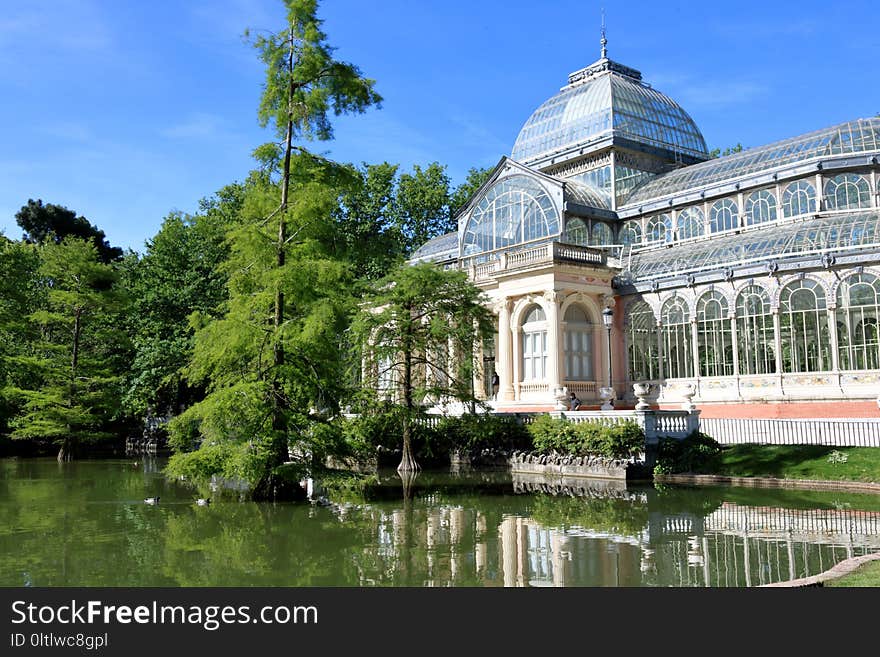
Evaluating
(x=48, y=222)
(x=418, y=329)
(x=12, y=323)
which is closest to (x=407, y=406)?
(x=418, y=329)

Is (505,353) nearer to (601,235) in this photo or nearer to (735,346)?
(601,235)

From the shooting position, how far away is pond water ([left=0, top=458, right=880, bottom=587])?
10.3 metres

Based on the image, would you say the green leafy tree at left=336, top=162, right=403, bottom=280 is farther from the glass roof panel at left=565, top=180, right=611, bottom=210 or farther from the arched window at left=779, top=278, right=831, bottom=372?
the arched window at left=779, top=278, right=831, bottom=372

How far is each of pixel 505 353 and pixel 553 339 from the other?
3042 mm

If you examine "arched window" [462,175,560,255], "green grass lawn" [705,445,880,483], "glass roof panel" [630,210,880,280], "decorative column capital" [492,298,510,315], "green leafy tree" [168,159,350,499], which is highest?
"arched window" [462,175,560,255]

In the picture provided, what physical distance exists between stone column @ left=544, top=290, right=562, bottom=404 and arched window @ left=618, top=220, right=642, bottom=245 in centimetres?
864

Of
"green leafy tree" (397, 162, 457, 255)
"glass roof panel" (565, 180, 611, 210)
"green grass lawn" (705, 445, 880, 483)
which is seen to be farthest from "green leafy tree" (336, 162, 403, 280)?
"green grass lawn" (705, 445, 880, 483)

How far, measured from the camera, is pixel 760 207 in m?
34.8

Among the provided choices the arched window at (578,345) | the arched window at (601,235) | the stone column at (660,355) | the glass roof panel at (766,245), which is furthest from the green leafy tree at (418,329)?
the arched window at (601,235)

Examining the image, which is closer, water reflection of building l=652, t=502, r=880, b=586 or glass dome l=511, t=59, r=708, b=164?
water reflection of building l=652, t=502, r=880, b=586

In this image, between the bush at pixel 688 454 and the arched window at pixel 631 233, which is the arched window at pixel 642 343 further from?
the bush at pixel 688 454

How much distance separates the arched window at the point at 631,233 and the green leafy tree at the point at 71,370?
27.3 metres
